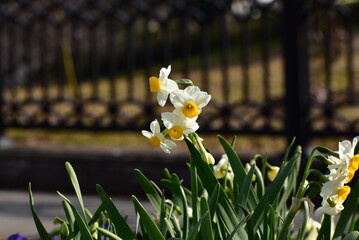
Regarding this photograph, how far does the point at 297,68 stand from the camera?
614 cm

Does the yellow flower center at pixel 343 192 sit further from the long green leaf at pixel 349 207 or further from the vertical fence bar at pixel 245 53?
the vertical fence bar at pixel 245 53

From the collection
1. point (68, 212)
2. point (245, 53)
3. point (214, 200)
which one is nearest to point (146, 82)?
point (245, 53)

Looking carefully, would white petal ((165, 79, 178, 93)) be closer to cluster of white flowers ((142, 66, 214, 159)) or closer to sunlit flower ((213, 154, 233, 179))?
cluster of white flowers ((142, 66, 214, 159))

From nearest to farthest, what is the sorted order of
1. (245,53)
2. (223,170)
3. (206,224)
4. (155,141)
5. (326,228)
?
1. (206,224)
2. (155,141)
3. (326,228)
4. (223,170)
5. (245,53)

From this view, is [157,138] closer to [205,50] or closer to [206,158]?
[206,158]

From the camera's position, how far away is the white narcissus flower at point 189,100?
1.87 metres

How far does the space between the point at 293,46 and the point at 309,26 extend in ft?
0.63

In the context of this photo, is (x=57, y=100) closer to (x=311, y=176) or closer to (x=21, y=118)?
(x=21, y=118)

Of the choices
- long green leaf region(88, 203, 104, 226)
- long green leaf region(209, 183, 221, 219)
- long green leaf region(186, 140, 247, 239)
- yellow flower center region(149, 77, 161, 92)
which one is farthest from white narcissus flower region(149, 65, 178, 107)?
long green leaf region(88, 203, 104, 226)

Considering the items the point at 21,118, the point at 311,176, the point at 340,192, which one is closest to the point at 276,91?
the point at 21,118

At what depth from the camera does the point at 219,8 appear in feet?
21.0

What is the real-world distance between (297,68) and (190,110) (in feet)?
14.4

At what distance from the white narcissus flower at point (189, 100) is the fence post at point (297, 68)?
14.2ft

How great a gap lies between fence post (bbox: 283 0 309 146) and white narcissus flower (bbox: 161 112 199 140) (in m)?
4.32
